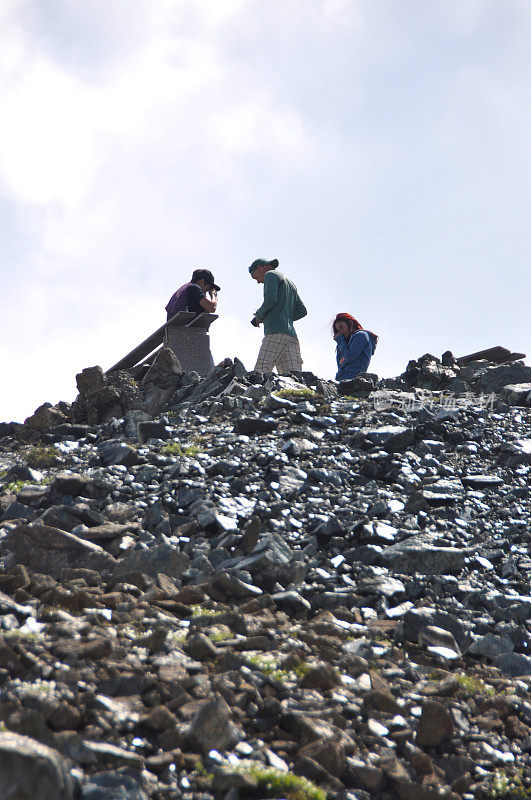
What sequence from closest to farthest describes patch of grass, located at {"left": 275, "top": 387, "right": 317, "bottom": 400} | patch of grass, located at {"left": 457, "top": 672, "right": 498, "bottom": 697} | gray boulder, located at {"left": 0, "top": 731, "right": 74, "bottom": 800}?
gray boulder, located at {"left": 0, "top": 731, "right": 74, "bottom": 800} → patch of grass, located at {"left": 457, "top": 672, "right": 498, "bottom": 697} → patch of grass, located at {"left": 275, "top": 387, "right": 317, "bottom": 400}

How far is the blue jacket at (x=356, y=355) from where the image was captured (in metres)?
15.7

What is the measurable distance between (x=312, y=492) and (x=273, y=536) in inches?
56.3

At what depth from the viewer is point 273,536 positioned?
19.6 ft

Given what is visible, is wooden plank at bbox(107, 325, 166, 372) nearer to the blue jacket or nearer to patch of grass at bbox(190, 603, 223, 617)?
the blue jacket

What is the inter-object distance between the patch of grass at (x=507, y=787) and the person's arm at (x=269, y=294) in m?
11.6

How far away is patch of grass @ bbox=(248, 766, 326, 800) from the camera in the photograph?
266cm

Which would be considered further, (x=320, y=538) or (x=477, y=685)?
(x=320, y=538)

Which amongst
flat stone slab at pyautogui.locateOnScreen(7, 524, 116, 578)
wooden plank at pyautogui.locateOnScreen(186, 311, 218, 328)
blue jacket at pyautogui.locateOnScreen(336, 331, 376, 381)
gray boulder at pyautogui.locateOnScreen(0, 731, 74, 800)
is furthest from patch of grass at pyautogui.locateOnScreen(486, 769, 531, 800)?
wooden plank at pyautogui.locateOnScreen(186, 311, 218, 328)

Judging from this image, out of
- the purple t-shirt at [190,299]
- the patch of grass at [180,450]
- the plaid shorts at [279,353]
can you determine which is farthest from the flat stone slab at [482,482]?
the purple t-shirt at [190,299]

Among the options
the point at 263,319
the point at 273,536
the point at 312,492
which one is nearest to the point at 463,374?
the point at 263,319

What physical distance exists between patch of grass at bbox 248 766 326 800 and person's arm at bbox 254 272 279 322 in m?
12.0

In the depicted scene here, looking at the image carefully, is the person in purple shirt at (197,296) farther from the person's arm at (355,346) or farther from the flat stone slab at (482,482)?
the flat stone slab at (482,482)

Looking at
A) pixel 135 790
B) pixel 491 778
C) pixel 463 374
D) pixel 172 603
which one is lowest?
pixel 491 778

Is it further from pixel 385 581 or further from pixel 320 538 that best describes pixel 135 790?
pixel 320 538
